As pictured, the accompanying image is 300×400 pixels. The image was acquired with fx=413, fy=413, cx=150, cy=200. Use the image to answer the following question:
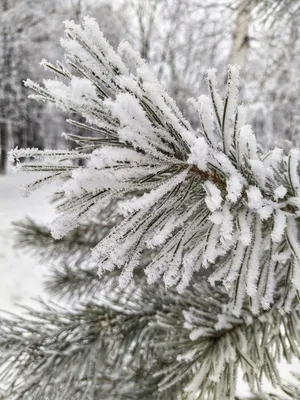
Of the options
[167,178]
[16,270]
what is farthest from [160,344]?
[16,270]

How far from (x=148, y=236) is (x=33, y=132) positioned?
18.9 metres

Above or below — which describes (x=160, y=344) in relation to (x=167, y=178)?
below

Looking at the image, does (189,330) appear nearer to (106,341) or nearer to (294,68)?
(106,341)

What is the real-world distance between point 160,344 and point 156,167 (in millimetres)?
434

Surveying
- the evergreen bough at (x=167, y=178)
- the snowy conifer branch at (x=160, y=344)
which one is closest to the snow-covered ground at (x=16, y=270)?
the snowy conifer branch at (x=160, y=344)

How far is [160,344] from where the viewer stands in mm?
739

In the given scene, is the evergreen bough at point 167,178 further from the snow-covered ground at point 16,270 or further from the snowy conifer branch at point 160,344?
the snow-covered ground at point 16,270

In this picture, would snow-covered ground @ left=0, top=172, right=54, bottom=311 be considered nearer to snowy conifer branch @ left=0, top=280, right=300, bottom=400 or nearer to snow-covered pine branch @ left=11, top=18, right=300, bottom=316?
snowy conifer branch @ left=0, top=280, right=300, bottom=400

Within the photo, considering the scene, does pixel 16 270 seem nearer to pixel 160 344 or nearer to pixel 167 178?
pixel 160 344

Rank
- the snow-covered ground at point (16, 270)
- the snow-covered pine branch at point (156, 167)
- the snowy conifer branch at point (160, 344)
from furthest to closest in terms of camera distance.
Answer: the snow-covered ground at point (16, 270) < the snowy conifer branch at point (160, 344) < the snow-covered pine branch at point (156, 167)

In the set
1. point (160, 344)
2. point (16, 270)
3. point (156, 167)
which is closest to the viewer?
point (156, 167)

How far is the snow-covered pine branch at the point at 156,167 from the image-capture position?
0.37 meters

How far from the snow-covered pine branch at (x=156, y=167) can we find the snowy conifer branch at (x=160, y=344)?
263 mm

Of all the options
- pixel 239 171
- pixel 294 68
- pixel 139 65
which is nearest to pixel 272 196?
pixel 239 171
